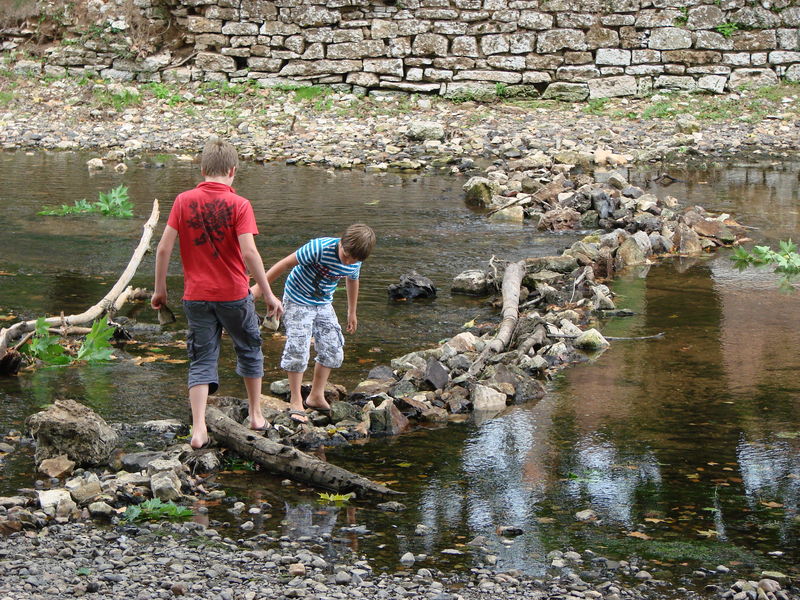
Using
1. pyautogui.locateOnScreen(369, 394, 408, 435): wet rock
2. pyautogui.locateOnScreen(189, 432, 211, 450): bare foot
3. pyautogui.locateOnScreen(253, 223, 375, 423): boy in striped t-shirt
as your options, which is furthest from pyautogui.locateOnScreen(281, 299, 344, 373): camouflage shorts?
pyautogui.locateOnScreen(189, 432, 211, 450): bare foot

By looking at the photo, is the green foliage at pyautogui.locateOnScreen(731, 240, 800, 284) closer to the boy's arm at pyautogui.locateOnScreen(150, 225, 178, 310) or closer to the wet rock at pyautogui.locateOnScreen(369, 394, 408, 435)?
the wet rock at pyautogui.locateOnScreen(369, 394, 408, 435)

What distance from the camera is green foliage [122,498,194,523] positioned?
4543 mm

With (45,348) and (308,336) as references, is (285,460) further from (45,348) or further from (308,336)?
(45,348)

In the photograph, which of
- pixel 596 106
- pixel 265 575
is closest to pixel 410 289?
pixel 265 575

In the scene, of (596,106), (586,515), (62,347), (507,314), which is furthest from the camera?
(596,106)

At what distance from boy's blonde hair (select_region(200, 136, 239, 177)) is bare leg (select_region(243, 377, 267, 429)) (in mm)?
1120

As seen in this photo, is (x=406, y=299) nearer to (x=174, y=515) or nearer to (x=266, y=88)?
(x=174, y=515)

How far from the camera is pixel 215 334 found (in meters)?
5.49

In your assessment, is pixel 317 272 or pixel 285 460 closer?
pixel 285 460

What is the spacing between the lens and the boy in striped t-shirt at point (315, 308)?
5965mm

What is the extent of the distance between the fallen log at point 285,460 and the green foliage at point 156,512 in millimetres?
644

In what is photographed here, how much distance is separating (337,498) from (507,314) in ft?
11.0

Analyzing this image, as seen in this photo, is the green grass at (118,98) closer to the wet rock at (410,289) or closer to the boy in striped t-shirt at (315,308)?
the wet rock at (410,289)

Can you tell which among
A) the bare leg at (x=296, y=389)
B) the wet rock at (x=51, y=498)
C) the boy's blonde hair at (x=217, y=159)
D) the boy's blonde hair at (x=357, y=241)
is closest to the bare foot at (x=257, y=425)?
the bare leg at (x=296, y=389)
